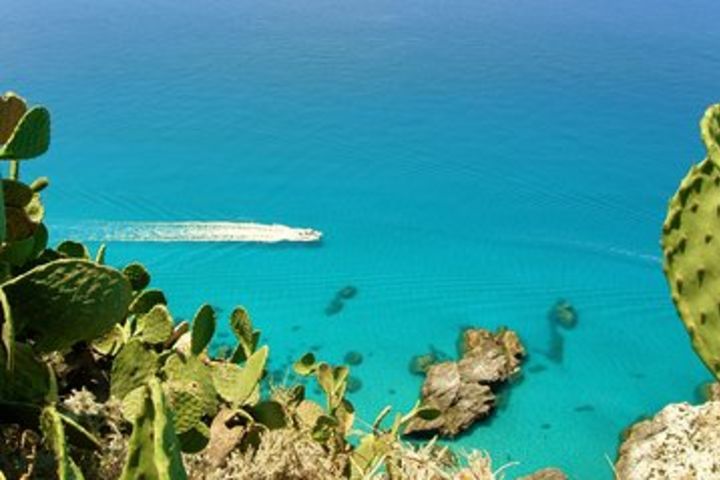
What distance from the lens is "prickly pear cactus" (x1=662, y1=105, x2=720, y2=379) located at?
5.09ft

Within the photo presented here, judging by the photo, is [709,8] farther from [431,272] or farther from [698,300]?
[698,300]

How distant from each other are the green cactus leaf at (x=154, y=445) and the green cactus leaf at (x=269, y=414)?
85 centimetres

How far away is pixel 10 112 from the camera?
1.44 meters

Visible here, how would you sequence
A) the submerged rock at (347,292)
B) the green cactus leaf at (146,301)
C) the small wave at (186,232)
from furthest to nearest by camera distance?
the small wave at (186,232) < the submerged rock at (347,292) < the green cactus leaf at (146,301)

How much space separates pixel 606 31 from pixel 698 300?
593 inches

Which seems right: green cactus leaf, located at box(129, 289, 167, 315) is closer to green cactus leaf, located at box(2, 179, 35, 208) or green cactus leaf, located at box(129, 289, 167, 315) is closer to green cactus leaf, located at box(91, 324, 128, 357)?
green cactus leaf, located at box(91, 324, 128, 357)

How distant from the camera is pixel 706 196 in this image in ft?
5.12

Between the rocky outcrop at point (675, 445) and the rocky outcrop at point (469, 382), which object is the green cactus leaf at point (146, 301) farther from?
the rocky outcrop at point (469, 382)

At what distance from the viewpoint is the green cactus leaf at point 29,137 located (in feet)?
4.24

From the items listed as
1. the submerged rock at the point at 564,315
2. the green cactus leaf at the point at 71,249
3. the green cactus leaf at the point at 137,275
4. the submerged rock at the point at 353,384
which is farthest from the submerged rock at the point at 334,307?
the green cactus leaf at the point at 71,249

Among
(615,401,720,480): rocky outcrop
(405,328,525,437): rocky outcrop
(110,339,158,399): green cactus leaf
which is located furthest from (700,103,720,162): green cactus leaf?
(405,328,525,437): rocky outcrop

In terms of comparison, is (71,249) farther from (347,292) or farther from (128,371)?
(347,292)

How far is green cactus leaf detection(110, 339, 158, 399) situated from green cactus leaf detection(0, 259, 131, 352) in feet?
0.65

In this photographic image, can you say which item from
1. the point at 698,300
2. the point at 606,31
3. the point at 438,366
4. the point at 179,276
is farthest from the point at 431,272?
the point at 606,31
